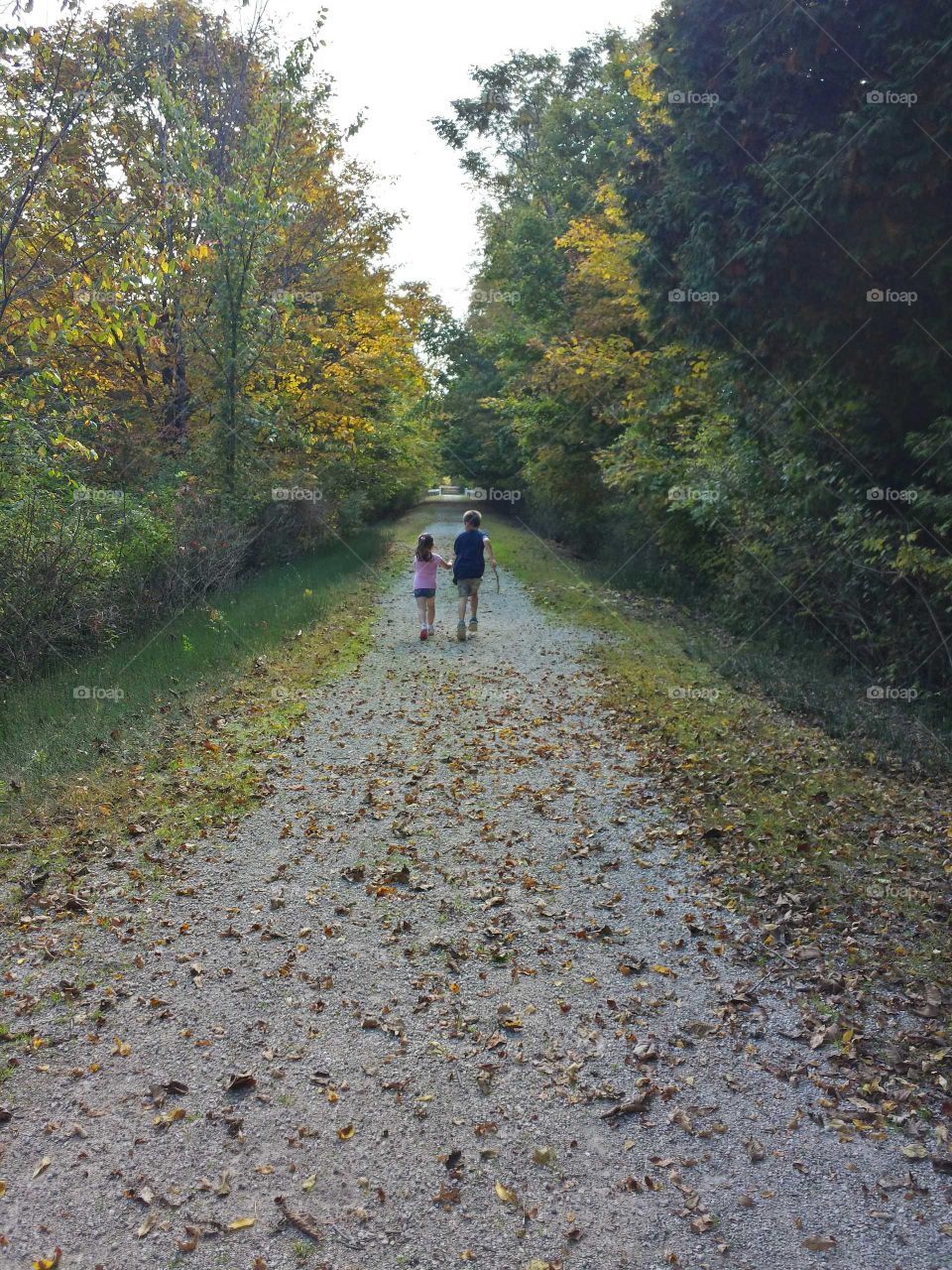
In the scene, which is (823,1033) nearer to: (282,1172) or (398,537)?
(282,1172)

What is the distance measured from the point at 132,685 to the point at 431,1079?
710cm

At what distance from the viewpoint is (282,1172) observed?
3568 millimetres

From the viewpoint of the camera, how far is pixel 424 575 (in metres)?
14.6

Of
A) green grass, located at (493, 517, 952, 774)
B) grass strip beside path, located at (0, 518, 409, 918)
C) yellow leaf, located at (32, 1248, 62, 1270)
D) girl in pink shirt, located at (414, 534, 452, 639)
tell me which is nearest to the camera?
yellow leaf, located at (32, 1248, 62, 1270)

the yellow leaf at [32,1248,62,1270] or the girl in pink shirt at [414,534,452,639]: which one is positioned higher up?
the girl in pink shirt at [414,534,452,639]

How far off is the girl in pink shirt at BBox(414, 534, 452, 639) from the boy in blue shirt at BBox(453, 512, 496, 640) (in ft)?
0.94

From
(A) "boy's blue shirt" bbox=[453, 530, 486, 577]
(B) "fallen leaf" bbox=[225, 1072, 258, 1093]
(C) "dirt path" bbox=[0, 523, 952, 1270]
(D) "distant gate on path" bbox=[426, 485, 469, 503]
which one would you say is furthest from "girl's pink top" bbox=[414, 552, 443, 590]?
(D) "distant gate on path" bbox=[426, 485, 469, 503]

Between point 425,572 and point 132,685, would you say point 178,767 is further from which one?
point 425,572

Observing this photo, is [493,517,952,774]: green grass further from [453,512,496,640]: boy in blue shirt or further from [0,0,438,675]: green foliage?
[0,0,438,675]: green foliage

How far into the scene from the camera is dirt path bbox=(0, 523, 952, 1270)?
3.29 metres

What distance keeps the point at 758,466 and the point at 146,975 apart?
1166cm

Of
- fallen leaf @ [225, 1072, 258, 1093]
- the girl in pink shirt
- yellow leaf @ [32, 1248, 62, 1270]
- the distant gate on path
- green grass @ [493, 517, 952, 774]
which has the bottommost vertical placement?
yellow leaf @ [32, 1248, 62, 1270]

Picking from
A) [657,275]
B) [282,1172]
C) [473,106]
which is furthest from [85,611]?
[473,106]

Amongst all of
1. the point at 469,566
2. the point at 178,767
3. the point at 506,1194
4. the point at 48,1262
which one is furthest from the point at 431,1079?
the point at 469,566
